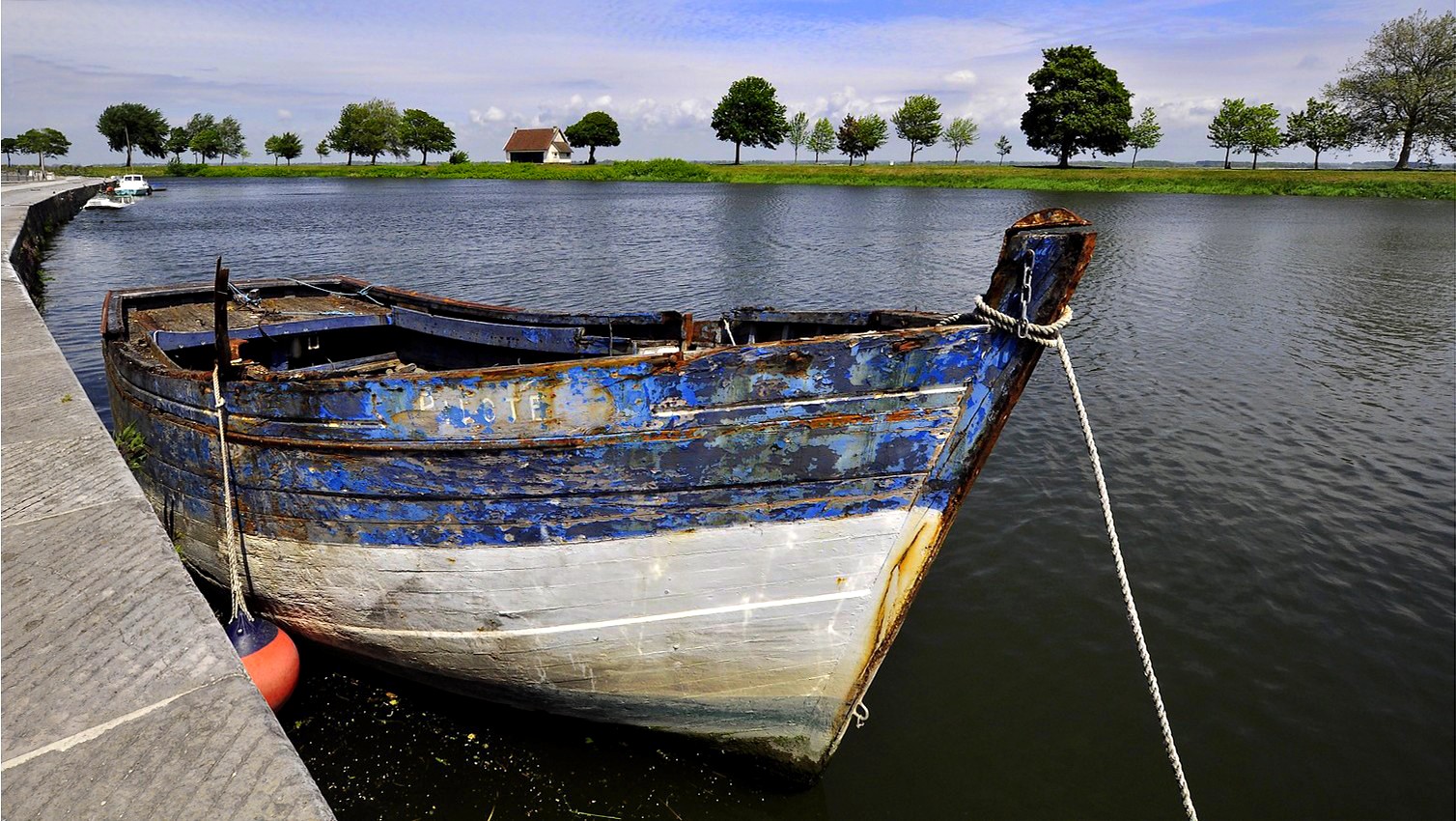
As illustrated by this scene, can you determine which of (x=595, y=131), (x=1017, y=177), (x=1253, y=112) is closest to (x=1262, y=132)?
(x=1253, y=112)

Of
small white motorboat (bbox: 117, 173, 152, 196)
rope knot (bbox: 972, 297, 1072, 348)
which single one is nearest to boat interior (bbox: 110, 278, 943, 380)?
rope knot (bbox: 972, 297, 1072, 348)

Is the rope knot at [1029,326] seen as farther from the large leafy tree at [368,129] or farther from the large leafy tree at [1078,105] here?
the large leafy tree at [368,129]

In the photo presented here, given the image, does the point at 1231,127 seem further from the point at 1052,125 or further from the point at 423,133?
the point at 423,133

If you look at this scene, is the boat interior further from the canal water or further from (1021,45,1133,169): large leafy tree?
(1021,45,1133,169): large leafy tree

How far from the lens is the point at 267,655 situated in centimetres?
498

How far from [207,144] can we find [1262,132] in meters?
133

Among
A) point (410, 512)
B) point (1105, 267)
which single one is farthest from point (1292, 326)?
point (410, 512)

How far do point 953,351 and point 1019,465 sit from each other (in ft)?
20.9

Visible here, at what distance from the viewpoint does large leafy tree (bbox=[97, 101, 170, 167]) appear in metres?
100

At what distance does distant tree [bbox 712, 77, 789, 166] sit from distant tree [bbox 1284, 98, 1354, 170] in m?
54.0

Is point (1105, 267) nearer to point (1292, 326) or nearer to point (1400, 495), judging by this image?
point (1292, 326)

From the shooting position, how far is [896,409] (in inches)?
146

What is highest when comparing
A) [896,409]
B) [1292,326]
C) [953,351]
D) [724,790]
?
[953,351]

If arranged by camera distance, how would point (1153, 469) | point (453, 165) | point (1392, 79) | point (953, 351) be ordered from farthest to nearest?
point (453, 165)
point (1392, 79)
point (1153, 469)
point (953, 351)
